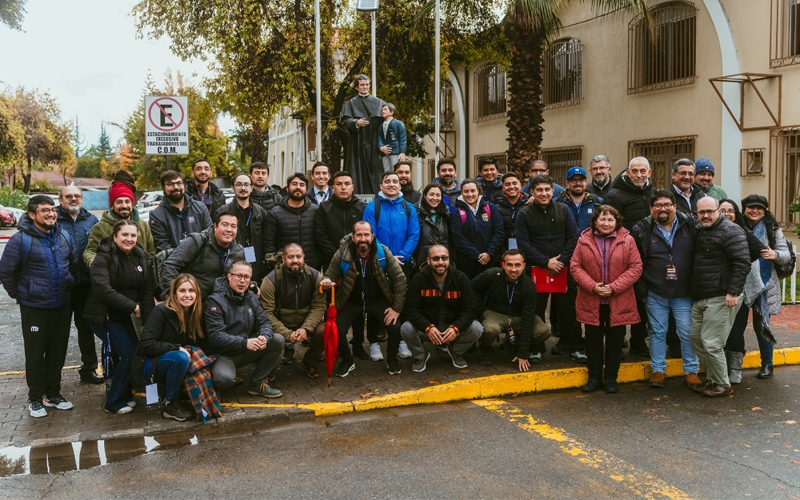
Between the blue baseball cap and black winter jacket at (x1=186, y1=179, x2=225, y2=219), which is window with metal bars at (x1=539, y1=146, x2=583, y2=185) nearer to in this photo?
the blue baseball cap

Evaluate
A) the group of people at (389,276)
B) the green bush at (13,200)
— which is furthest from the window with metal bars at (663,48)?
the green bush at (13,200)

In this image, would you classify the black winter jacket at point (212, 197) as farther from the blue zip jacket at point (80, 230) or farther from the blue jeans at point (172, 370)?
the blue jeans at point (172, 370)

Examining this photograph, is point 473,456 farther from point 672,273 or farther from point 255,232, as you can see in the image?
point 255,232

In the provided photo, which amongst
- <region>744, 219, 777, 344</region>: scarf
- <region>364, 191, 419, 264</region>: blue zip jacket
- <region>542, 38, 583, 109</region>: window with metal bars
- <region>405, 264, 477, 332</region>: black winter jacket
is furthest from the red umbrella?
<region>542, 38, 583, 109</region>: window with metal bars

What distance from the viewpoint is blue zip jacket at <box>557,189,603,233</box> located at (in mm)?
8141

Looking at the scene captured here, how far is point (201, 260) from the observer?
694cm

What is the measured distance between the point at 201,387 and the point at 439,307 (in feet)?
8.52

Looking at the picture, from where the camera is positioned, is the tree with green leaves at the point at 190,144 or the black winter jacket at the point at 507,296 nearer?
the black winter jacket at the point at 507,296

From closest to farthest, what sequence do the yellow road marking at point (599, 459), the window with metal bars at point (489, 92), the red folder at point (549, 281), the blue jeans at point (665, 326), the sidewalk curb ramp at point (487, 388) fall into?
the yellow road marking at point (599, 459) < the sidewalk curb ramp at point (487, 388) < the blue jeans at point (665, 326) < the red folder at point (549, 281) < the window with metal bars at point (489, 92)

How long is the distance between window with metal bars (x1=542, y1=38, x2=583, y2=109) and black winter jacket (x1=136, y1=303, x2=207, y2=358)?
14886mm

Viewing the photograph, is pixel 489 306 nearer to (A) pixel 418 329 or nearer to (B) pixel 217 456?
(A) pixel 418 329

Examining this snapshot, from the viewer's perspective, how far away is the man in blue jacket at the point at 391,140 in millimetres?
10039

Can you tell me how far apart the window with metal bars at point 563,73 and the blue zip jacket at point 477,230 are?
11.8 metres

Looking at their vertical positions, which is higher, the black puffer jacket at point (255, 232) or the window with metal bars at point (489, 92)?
the window with metal bars at point (489, 92)
